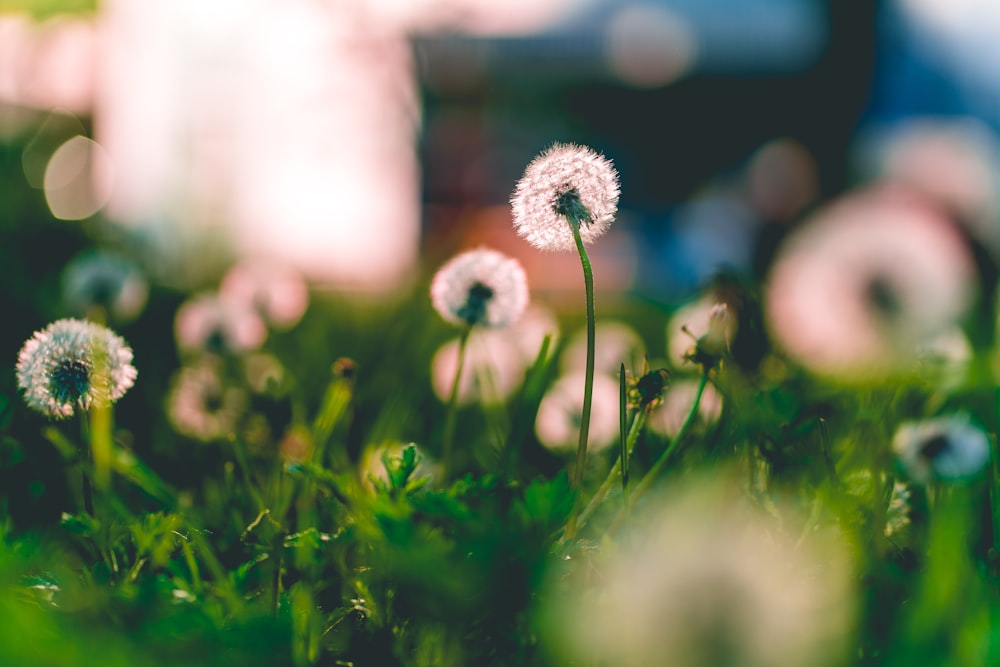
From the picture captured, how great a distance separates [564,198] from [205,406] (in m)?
0.68

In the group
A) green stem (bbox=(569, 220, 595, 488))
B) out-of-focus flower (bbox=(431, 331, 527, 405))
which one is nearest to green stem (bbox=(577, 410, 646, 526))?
green stem (bbox=(569, 220, 595, 488))

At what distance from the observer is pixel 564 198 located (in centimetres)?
69

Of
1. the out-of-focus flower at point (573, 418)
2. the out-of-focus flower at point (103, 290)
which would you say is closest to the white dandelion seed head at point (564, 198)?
the out-of-focus flower at point (573, 418)

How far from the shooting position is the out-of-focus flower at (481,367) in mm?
1378

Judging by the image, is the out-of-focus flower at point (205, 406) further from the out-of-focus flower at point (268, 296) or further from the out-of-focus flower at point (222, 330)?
the out-of-focus flower at point (268, 296)

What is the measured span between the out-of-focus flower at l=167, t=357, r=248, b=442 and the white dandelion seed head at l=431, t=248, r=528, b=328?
15.4 inches

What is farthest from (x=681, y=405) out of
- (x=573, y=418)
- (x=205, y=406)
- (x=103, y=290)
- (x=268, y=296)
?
(x=103, y=290)

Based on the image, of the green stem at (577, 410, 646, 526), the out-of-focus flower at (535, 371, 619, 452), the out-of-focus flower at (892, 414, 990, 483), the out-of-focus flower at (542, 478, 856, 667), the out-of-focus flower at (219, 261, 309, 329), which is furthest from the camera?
the out-of-focus flower at (219, 261, 309, 329)

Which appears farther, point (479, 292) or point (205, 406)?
point (205, 406)

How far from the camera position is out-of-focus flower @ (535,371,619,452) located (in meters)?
1.11

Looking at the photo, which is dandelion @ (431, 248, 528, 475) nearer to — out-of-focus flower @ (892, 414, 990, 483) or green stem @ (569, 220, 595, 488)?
green stem @ (569, 220, 595, 488)

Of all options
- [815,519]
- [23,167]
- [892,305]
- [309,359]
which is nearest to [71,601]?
[815,519]

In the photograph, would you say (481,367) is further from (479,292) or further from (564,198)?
(564,198)

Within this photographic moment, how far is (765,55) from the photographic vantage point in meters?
11.3
